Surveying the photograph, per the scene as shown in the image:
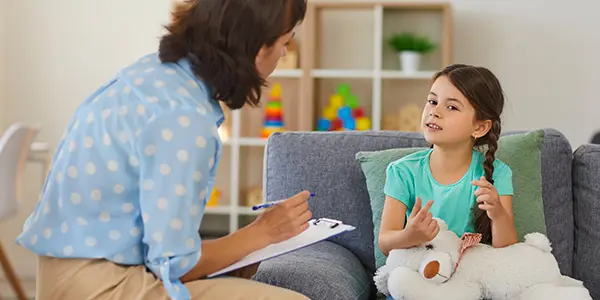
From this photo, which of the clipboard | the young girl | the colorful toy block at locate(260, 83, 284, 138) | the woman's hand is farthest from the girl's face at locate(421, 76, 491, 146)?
the colorful toy block at locate(260, 83, 284, 138)

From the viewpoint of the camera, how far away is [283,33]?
4.56 ft

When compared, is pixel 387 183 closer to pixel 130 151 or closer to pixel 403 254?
pixel 403 254

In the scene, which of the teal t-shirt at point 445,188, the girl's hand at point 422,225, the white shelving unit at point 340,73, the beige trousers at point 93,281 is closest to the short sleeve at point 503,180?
the teal t-shirt at point 445,188

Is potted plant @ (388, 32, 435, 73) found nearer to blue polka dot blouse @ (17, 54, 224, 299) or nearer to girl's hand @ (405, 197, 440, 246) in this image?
girl's hand @ (405, 197, 440, 246)

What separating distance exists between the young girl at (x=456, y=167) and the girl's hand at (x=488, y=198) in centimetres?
4

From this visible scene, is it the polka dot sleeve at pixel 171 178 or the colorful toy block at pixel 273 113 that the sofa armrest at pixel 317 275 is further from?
the colorful toy block at pixel 273 113

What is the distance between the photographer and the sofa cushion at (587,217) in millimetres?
2043

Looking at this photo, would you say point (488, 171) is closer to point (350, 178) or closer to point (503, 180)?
point (503, 180)

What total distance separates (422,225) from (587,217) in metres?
0.60

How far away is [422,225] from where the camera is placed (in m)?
1.68

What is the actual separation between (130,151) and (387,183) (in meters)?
0.81

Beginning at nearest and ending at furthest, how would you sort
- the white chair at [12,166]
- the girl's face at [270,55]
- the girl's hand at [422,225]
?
the girl's face at [270,55]
the girl's hand at [422,225]
the white chair at [12,166]

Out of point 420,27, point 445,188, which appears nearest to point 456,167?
point 445,188

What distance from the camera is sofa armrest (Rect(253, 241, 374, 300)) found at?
172 cm
